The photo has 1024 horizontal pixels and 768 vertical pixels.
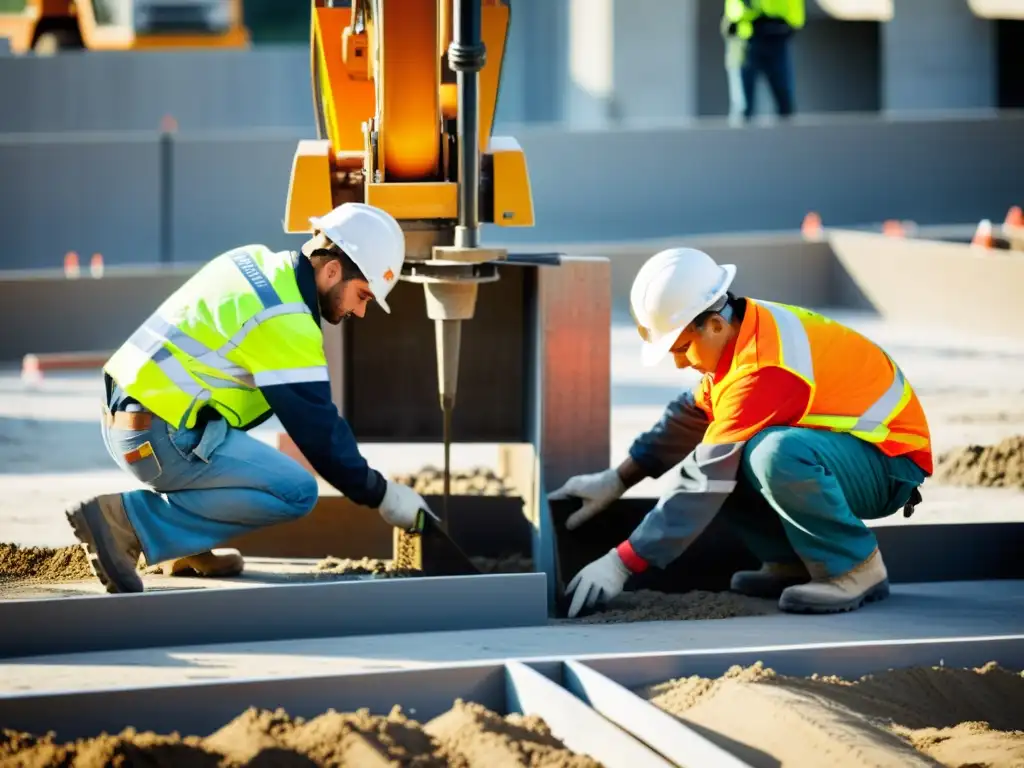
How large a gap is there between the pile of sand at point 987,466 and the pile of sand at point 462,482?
A: 1.88 meters

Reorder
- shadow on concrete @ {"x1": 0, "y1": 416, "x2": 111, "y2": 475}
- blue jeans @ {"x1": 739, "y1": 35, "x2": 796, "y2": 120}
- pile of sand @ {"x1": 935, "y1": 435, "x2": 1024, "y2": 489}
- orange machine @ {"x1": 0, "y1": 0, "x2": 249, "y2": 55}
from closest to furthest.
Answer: pile of sand @ {"x1": 935, "y1": 435, "x2": 1024, "y2": 489} → shadow on concrete @ {"x1": 0, "y1": 416, "x2": 111, "y2": 475} → blue jeans @ {"x1": 739, "y1": 35, "x2": 796, "y2": 120} → orange machine @ {"x1": 0, "y1": 0, "x2": 249, "y2": 55}

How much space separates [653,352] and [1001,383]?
5.01m

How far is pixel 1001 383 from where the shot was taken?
954cm

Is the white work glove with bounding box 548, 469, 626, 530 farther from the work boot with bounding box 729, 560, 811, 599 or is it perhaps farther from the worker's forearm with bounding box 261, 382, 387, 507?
the worker's forearm with bounding box 261, 382, 387, 507

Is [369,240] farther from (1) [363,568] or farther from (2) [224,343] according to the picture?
(1) [363,568]

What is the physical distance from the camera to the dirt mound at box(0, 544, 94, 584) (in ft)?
17.7

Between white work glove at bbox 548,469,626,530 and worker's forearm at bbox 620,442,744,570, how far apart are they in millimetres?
671

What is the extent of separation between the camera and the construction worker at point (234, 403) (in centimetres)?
489

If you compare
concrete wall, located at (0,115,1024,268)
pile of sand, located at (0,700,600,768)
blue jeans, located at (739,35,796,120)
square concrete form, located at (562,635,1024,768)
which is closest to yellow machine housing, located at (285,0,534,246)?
square concrete form, located at (562,635,1024,768)

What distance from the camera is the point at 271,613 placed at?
15.4 feet

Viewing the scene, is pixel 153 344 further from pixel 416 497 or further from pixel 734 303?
pixel 734 303

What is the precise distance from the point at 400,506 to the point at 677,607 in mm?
959

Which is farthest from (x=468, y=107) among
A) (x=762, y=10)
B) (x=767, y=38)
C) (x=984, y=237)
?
(x=767, y=38)

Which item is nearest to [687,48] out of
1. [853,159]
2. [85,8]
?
[853,159]
